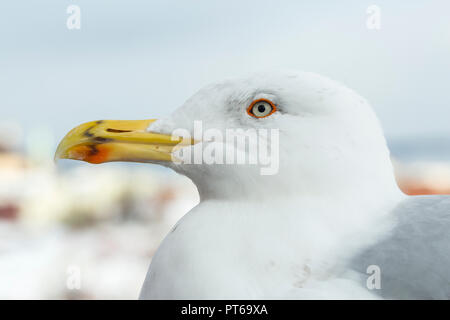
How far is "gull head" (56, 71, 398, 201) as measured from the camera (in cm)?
100

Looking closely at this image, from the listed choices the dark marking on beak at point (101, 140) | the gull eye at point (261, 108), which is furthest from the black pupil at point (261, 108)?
the dark marking on beak at point (101, 140)

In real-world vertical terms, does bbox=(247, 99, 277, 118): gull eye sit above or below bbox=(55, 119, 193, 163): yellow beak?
above

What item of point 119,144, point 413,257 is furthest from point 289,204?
point 119,144

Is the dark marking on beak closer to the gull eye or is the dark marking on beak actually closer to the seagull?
the seagull

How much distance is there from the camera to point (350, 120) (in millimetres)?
1024

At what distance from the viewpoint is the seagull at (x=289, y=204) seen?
0.90 m

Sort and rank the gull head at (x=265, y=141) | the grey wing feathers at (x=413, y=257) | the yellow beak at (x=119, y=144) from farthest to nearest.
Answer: the yellow beak at (x=119, y=144), the gull head at (x=265, y=141), the grey wing feathers at (x=413, y=257)

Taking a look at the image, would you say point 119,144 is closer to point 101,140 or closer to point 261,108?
point 101,140

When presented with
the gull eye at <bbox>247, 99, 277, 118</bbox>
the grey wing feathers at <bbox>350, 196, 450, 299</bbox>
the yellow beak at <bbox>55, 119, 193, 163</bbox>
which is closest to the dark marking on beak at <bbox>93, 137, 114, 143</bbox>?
the yellow beak at <bbox>55, 119, 193, 163</bbox>

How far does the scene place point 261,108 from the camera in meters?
1.06

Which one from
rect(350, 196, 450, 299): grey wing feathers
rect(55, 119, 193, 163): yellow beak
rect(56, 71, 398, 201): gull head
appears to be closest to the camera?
rect(350, 196, 450, 299): grey wing feathers

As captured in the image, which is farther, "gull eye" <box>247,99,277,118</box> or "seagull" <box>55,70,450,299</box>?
A: "gull eye" <box>247,99,277,118</box>

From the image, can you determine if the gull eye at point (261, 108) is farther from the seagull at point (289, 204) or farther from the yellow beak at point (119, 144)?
the yellow beak at point (119, 144)

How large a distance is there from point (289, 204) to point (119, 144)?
418 mm
